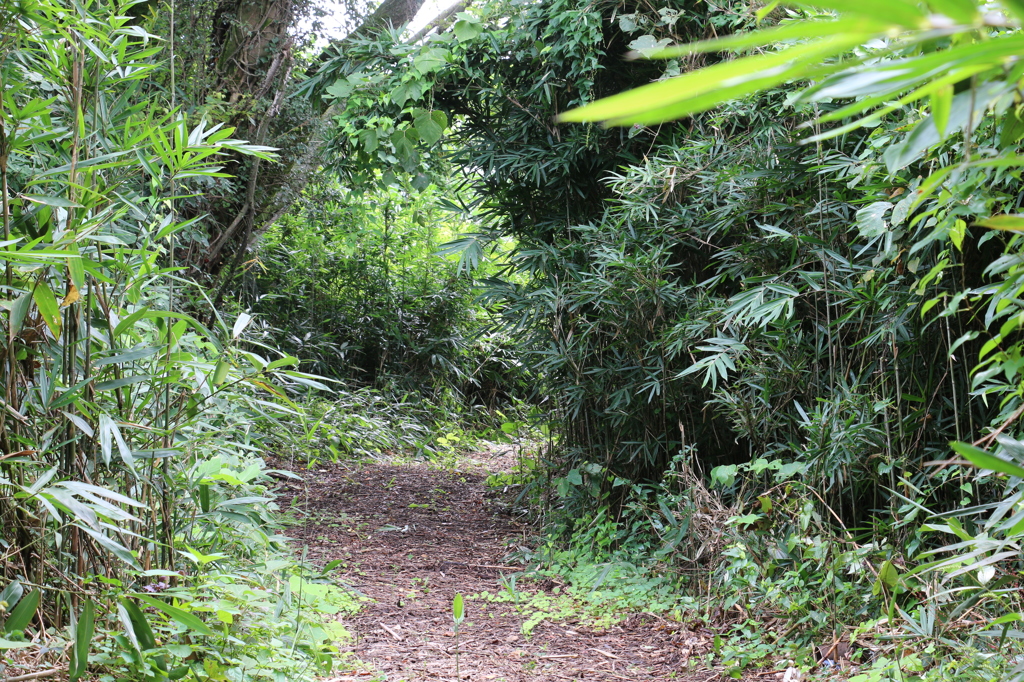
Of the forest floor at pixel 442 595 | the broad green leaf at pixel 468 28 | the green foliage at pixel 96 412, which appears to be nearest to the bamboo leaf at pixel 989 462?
the green foliage at pixel 96 412

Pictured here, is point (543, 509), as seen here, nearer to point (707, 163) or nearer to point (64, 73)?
point (707, 163)

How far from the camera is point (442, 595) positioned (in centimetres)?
285

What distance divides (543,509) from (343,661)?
1.73 meters

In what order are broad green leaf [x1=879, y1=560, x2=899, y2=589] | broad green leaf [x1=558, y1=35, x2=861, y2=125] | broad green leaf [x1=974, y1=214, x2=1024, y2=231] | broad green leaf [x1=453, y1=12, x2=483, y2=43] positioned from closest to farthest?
broad green leaf [x1=558, y1=35, x2=861, y2=125] < broad green leaf [x1=974, y1=214, x2=1024, y2=231] < broad green leaf [x1=879, y1=560, x2=899, y2=589] < broad green leaf [x1=453, y1=12, x2=483, y2=43]

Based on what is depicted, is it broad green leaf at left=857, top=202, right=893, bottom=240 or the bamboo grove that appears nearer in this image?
the bamboo grove

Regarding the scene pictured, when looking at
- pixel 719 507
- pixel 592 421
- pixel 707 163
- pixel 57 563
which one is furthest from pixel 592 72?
pixel 57 563

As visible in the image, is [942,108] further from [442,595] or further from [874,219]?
[442,595]

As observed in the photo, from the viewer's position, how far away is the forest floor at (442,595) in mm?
2139

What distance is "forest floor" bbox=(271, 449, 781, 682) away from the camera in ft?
7.02

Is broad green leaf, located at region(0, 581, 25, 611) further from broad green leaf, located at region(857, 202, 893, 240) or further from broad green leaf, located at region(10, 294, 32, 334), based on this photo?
broad green leaf, located at region(857, 202, 893, 240)

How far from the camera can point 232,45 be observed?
4.42 m

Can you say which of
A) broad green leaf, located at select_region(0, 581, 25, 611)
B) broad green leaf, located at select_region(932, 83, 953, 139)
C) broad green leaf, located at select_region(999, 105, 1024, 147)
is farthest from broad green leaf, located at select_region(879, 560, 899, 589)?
broad green leaf, located at select_region(0, 581, 25, 611)

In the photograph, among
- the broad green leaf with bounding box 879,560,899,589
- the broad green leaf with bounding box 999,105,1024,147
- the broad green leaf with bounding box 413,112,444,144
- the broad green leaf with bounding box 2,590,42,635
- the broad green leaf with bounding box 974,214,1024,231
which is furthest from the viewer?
the broad green leaf with bounding box 413,112,444,144

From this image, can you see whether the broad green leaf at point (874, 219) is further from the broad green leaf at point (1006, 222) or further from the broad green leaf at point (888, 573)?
the broad green leaf at point (1006, 222)
